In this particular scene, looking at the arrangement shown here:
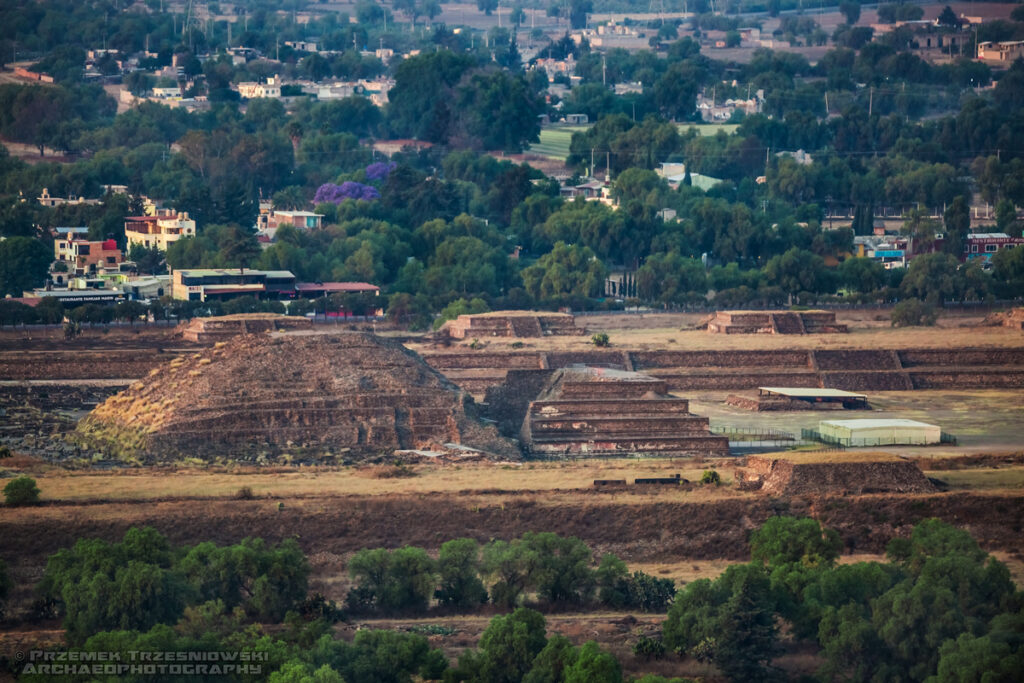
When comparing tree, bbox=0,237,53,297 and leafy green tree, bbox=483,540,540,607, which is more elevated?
leafy green tree, bbox=483,540,540,607

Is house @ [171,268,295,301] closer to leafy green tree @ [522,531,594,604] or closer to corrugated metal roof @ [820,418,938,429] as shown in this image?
corrugated metal roof @ [820,418,938,429]

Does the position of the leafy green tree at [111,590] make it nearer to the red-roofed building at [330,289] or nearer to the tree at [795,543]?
the tree at [795,543]

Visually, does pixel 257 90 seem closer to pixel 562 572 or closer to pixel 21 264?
pixel 21 264

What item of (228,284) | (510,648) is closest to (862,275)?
(228,284)

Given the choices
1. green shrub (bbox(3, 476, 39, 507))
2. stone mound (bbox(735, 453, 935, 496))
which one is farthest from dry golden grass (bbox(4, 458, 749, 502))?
stone mound (bbox(735, 453, 935, 496))

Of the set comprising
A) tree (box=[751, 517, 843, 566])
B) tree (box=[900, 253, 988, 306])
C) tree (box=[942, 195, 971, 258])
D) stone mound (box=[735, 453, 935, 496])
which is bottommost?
tree (box=[942, 195, 971, 258])

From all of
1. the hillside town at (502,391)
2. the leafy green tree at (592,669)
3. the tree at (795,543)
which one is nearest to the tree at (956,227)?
the hillside town at (502,391)

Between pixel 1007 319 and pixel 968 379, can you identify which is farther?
pixel 1007 319
